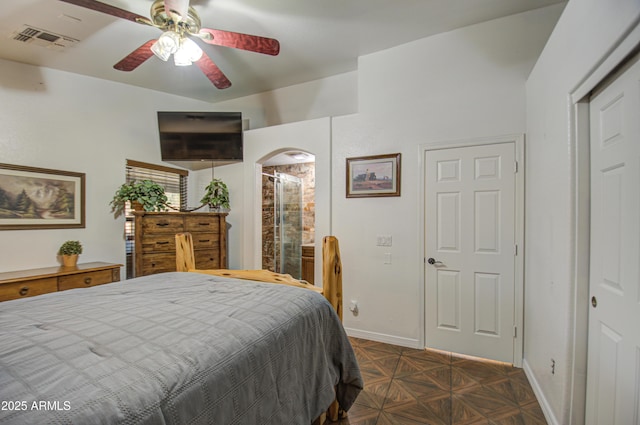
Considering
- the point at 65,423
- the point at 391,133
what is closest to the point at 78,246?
the point at 65,423

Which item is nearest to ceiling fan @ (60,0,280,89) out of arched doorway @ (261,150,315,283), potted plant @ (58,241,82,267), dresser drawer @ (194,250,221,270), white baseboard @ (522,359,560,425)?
potted plant @ (58,241,82,267)

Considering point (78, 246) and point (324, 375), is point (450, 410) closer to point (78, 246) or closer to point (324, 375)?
point (324, 375)

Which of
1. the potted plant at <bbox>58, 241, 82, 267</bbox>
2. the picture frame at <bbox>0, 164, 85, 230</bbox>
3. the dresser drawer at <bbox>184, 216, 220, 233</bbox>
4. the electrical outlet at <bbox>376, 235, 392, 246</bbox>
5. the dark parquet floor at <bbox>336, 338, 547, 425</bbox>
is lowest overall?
the dark parquet floor at <bbox>336, 338, 547, 425</bbox>

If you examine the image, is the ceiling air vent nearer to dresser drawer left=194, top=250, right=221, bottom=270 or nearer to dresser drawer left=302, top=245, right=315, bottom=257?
dresser drawer left=194, top=250, right=221, bottom=270

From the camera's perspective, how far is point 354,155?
10.5 feet

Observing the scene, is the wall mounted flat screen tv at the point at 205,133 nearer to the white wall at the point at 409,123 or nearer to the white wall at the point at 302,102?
the white wall at the point at 302,102

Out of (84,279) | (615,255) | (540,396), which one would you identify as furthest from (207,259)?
(615,255)

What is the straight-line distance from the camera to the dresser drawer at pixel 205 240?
3600 millimetres

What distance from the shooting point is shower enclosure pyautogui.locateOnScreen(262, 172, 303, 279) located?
4652 millimetres

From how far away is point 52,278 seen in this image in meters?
2.72

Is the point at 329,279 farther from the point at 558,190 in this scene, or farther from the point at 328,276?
the point at 558,190

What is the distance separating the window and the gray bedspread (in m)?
2.39

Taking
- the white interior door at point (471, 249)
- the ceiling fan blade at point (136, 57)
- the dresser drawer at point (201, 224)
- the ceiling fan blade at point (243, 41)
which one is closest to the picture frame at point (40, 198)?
the dresser drawer at point (201, 224)

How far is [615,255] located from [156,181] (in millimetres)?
4682
